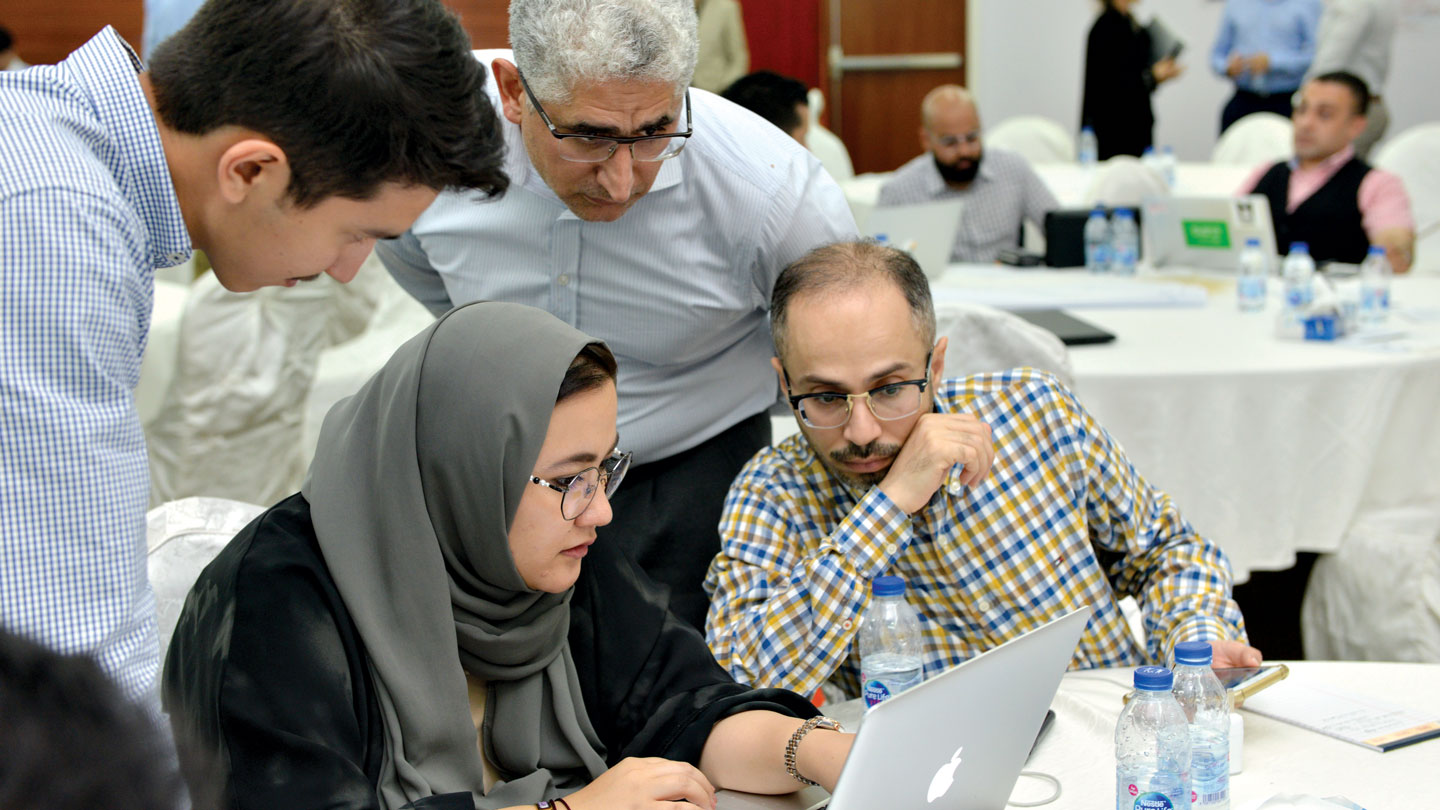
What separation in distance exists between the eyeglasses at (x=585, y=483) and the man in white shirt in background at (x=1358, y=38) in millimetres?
6386

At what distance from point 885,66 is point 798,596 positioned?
7.86m

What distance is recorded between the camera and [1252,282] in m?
3.84

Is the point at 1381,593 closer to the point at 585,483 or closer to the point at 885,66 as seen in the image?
the point at 585,483

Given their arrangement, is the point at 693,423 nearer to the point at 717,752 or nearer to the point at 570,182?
the point at 570,182

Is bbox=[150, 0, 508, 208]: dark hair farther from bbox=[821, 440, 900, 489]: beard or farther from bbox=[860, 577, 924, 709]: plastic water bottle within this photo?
bbox=[860, 577, 924, 709]: plastic water bottle

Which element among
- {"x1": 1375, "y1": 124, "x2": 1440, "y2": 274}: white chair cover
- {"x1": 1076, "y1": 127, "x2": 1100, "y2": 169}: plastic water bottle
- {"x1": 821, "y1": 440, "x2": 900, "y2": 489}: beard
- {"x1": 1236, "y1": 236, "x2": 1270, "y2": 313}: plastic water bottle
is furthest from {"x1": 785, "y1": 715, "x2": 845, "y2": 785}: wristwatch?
{"x1": 1076, "y1": 127, "x2": 1100, "y2": 169}: plastic water bottle

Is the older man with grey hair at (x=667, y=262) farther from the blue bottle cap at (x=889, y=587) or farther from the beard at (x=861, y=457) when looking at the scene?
the blue bottle cap at (x=889, y=587)

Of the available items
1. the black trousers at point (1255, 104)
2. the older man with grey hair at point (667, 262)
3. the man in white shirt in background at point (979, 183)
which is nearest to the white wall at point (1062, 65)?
the black trousers at point (1255, 104)

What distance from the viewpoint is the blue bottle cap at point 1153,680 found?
1.20 m

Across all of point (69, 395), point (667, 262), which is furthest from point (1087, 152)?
point (69, 395)

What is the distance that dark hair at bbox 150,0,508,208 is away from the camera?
108 cm

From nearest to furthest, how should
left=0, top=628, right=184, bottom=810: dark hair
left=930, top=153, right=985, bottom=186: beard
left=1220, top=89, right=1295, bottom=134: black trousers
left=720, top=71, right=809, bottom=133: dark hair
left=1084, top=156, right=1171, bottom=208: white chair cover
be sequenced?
left=0, top=628, right=184, bottom=810: dark hair, left=720, top=71, right=809, bottom=133: dark hair, left=1084, top=156, right=1171, bottom=208: white chair cover, left=930, top=153, right=985, bottom=186: beard, left=1220, top=89, right=1295, bottom=134: black trousers

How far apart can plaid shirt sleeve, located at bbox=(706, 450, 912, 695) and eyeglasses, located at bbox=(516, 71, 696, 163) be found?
502 millimetres

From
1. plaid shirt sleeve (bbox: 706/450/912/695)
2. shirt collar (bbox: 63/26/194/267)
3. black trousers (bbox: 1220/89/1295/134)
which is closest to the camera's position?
shirt collar (bbox: 63/26/194/267)
